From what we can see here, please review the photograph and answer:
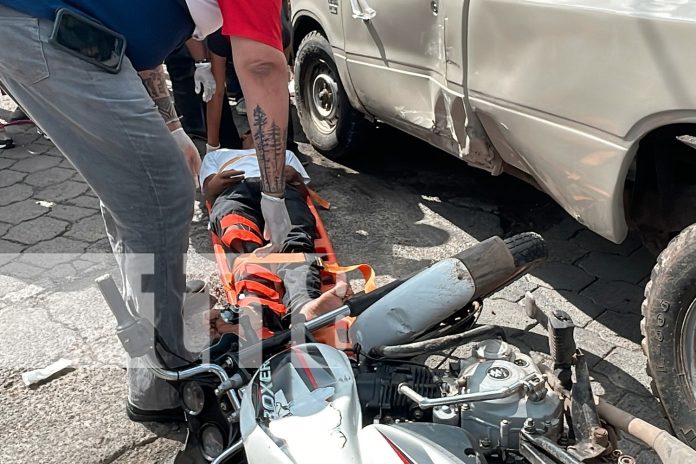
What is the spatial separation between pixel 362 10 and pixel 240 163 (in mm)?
1035

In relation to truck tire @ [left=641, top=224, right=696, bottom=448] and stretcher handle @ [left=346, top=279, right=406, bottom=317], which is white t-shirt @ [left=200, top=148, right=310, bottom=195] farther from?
truck tire @ [left=641, top=224, right=696, bottom=448]

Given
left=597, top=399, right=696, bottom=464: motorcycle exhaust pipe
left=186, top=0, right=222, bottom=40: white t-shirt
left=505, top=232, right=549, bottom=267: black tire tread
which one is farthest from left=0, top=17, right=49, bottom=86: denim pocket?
left=597, top=399, right=696, bottom=464: motorcycle exhaust pipe

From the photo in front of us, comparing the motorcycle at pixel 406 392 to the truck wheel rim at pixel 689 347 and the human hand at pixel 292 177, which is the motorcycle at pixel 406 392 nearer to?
the truck wheel rim at pixel 689 347

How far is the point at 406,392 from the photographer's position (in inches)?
72.4

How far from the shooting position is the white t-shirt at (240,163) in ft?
12.6

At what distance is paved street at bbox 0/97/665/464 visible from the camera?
2.63m

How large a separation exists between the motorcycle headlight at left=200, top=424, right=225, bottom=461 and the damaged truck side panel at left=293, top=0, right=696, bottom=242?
1526 millimetres

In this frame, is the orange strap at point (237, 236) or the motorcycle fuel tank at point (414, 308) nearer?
the motorcycle fuel tank at point (414, 308)

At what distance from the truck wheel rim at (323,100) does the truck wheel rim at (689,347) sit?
9.34ft

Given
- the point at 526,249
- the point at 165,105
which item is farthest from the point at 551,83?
the point at 165,105

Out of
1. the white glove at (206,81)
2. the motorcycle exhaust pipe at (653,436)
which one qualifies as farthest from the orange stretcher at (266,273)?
the white glove at (206,81)

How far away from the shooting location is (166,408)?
8.37 ft

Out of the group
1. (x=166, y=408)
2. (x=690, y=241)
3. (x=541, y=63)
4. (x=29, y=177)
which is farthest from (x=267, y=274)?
(x=29, y=177)

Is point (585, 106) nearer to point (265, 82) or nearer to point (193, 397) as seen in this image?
point (265, 82)
